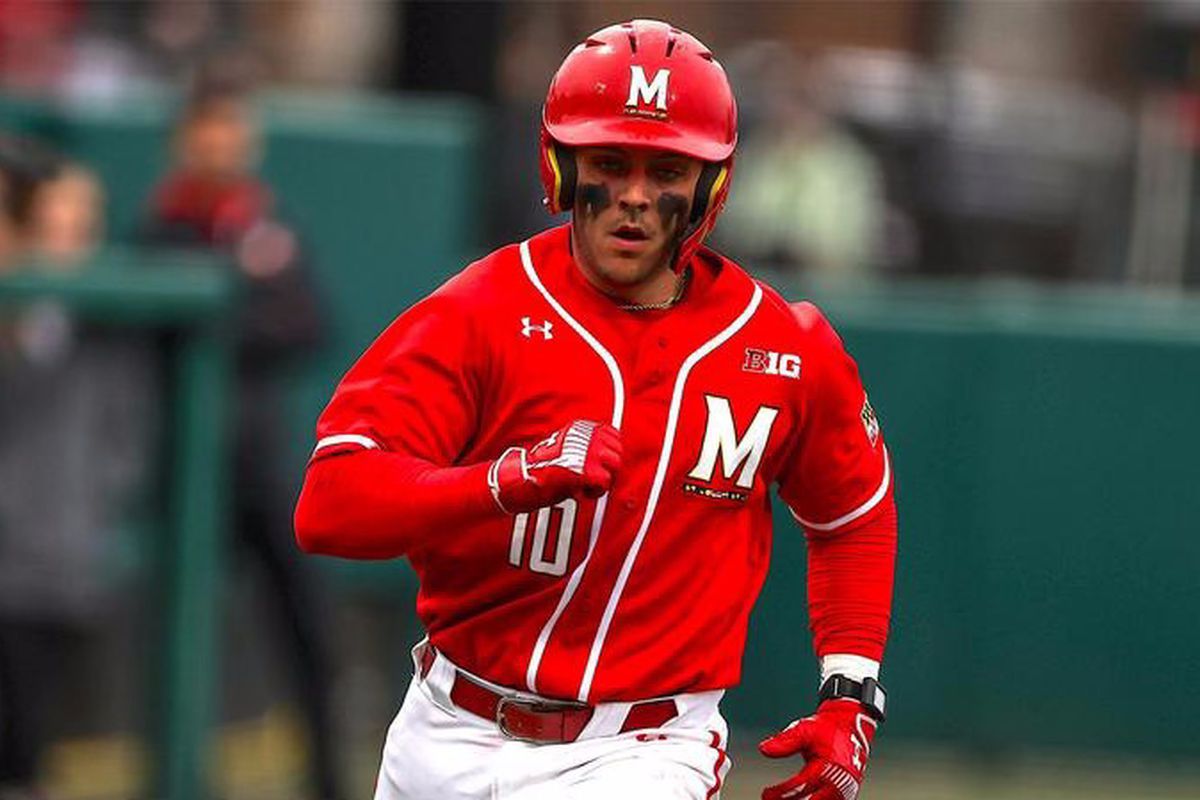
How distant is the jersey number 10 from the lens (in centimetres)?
528

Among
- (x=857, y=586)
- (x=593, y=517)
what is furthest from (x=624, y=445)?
(x=857, y=586)

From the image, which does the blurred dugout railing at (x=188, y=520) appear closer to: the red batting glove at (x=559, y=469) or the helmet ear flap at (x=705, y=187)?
the helmet ear flap at (x=705, y=187)

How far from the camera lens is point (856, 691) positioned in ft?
18.2

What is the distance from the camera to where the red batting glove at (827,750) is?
5344 mm

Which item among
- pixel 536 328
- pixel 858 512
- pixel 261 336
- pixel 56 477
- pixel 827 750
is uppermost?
pixel 536 328

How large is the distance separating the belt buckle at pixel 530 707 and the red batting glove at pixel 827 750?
34 cm

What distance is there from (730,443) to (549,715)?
1.85ft

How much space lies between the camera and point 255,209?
9469 mm

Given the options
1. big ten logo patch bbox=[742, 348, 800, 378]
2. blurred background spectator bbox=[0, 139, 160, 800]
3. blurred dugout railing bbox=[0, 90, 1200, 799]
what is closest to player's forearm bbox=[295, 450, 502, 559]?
big ten logo patch bbox=[742, 348, 800, 378]

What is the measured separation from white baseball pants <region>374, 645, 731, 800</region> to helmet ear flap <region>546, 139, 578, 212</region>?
2.76 ft

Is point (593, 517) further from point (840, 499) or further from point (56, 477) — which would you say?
point (56, 477)

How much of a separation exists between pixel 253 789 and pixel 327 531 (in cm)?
477

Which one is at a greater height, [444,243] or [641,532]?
[641,532]

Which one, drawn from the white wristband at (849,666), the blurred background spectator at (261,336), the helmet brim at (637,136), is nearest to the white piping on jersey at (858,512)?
the white wristband at (849,666)
